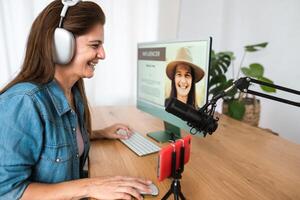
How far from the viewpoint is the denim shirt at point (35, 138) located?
649mm

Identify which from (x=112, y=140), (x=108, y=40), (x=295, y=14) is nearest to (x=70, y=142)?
(x=112, y=140)

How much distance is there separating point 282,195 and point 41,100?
0.74 m

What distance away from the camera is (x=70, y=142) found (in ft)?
2.66

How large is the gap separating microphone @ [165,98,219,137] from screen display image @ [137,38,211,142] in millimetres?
300

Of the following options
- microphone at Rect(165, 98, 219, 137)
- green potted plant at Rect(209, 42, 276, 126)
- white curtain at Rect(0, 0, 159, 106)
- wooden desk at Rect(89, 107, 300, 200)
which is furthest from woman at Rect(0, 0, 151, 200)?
white curtain at Rect(0, 0, 159, 106)

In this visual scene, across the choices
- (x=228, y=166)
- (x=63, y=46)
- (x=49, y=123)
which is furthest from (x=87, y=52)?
(x=228, y=166)

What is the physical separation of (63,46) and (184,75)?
0.44 meters

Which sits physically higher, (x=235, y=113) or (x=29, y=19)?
(x=29, y=19)

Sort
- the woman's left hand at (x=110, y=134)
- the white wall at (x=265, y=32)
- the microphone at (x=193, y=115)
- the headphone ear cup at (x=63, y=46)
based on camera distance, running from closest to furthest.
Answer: the microphone at (x=193, y=115) → the headphone ear cup at (x=63, y=46) → the woman's left hand at (x=110, y=134) → the white wall at (x=265, y=32)

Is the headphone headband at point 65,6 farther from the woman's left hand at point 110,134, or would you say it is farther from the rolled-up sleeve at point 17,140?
the woman's left hand at point 110,134

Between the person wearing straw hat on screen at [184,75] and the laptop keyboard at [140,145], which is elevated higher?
the person wearing straw hat on screen at [184,75]

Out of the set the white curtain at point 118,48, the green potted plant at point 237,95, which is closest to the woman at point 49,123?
the green potted plant at point 237,95

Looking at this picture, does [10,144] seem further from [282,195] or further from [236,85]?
[282,195]

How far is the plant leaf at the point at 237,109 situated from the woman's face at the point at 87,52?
3.08 feet
